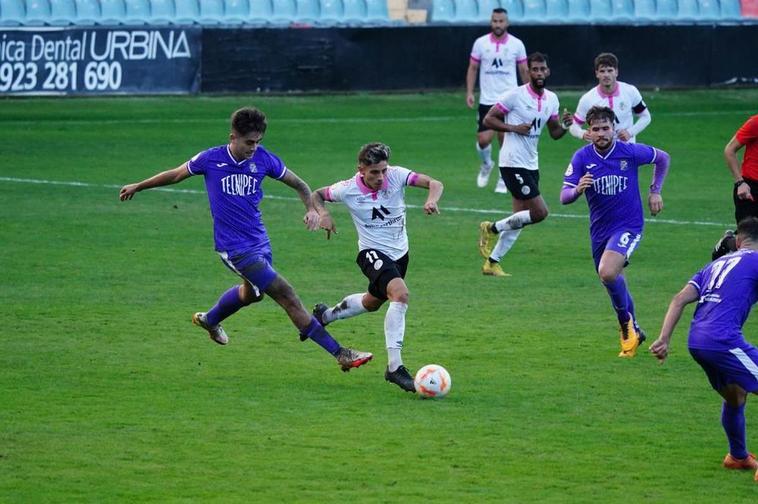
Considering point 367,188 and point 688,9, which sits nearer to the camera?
point 367,188

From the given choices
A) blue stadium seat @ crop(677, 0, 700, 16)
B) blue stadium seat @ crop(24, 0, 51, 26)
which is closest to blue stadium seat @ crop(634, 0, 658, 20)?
blue stadium seat @ crop(677, 0, 700, 16)

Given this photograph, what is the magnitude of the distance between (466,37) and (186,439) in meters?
24.1

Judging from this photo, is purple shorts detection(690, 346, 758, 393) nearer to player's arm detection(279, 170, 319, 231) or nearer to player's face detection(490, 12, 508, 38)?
player's arm detection(279, 170, 319, 231)

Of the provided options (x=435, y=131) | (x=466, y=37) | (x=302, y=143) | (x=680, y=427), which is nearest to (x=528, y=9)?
(x=466, y=37)

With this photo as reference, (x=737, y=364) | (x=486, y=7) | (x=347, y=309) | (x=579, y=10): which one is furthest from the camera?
(x=579, y=10)

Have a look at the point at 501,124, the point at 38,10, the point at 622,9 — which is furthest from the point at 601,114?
the point at 622,9

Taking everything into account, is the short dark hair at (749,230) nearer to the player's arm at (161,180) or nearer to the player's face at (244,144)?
the player's face at (244,144)

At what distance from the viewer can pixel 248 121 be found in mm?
10297

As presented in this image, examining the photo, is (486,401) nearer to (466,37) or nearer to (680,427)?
(680,427)

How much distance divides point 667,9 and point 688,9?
54 cm

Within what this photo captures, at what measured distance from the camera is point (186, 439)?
348 inches

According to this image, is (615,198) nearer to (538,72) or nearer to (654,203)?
(654,203)

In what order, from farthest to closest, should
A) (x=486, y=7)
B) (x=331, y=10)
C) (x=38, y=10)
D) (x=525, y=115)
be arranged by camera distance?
1. (x=486, y=7)
2. (x=331, y=10)
3. (x=38, y=10)
4. (x=525, y=115)

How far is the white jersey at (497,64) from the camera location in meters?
22.5
